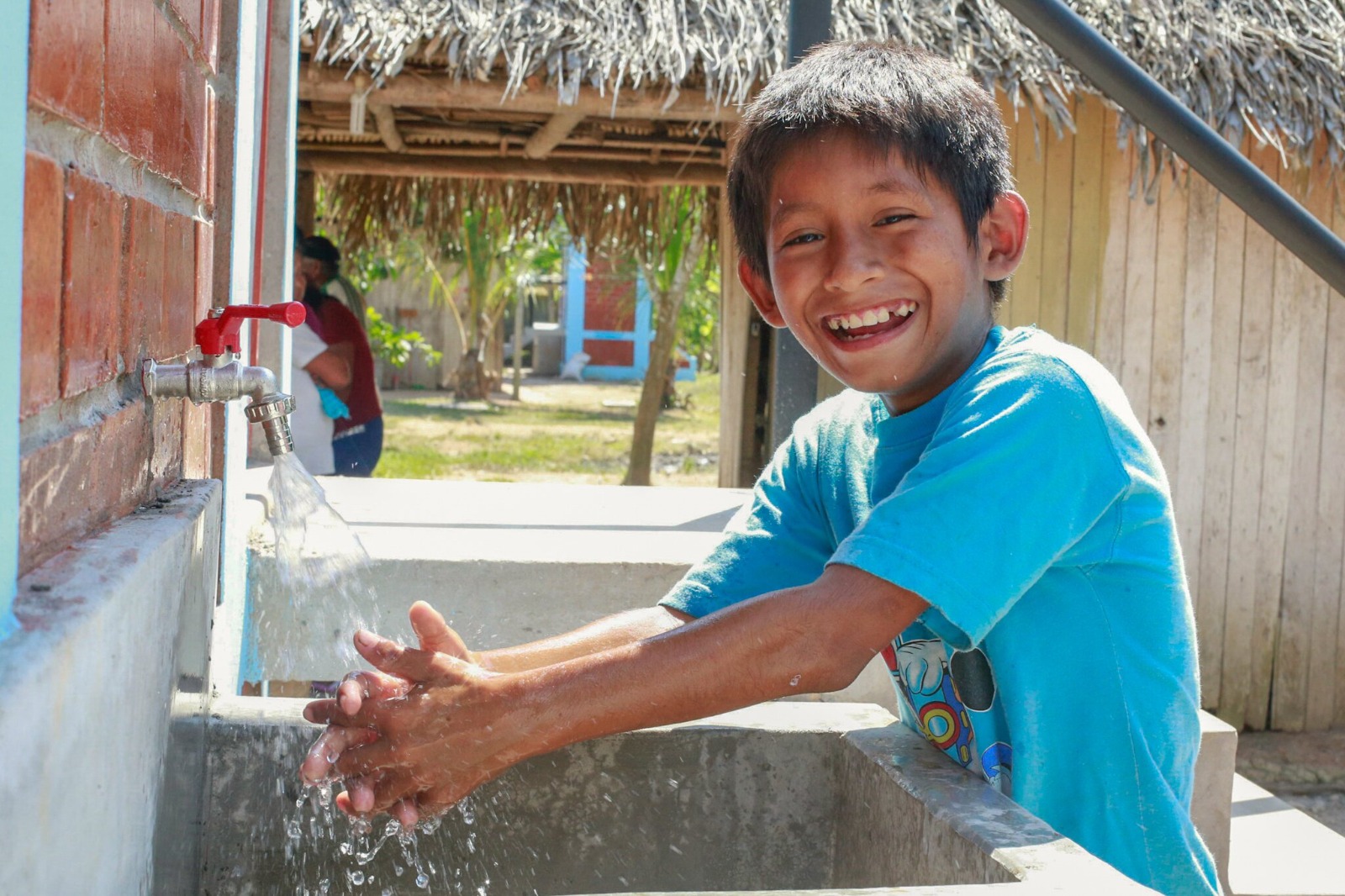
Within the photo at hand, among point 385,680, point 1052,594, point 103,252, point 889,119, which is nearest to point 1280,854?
point 1052,594

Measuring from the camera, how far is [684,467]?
13.6 m

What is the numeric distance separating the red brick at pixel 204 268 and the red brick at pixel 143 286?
302 millimetres

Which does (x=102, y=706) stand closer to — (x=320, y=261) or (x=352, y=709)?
(x=352, y=709)

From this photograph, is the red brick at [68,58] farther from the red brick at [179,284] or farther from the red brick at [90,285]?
the red brick at [179,284]

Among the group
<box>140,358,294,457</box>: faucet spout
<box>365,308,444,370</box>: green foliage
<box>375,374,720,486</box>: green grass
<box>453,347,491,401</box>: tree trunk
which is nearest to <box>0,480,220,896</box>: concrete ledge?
<box>140,358,294,457</box>: faucet spout

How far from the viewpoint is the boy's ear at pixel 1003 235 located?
163 centimetres

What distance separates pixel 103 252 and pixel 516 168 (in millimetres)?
6313

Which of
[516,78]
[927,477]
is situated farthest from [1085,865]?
[516,78]

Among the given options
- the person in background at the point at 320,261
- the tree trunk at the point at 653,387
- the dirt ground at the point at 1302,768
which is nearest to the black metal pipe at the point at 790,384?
the dirt ground at the point at 1302,768

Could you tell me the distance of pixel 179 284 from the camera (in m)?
1.54

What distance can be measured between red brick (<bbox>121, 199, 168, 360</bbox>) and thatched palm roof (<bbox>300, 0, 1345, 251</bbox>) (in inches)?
125

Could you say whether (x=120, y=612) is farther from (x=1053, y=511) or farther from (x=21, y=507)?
(x=1053, y=511)

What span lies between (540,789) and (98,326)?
2.94ft

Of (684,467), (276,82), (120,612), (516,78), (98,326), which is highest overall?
(516,78)
